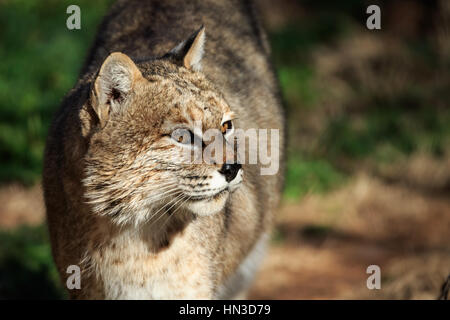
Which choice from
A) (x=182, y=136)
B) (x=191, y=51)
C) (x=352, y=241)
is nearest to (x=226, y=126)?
(x=182, y=136)

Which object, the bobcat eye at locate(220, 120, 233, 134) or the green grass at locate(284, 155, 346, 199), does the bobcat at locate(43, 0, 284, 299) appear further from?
the green grass at locate(284, 155, 346, 199)

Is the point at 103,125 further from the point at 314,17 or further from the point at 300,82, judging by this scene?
the point at 314,17

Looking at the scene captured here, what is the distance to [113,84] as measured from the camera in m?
4.09

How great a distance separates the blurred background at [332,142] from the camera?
22.6 ft

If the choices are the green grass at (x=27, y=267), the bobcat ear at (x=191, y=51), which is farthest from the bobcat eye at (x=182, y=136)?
the green grass at (x=27, y=267)

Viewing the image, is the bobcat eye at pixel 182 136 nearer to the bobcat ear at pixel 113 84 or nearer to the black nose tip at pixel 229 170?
the black nose tip at pixel 229 170

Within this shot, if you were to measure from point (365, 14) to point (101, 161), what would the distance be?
30.1 feet

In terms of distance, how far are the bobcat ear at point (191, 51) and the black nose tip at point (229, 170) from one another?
0.94m

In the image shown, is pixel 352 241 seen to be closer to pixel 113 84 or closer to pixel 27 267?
pixel 27 267

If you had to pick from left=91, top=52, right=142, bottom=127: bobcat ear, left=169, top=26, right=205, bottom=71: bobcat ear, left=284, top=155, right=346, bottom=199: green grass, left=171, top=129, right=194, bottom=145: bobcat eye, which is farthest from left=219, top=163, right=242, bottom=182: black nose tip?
left=284, top=155, right=346, bottom=199: green grass

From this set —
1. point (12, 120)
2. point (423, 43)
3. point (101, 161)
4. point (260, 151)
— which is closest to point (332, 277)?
point (260, 151)

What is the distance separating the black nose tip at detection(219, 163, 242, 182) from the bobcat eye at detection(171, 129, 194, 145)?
25cm
